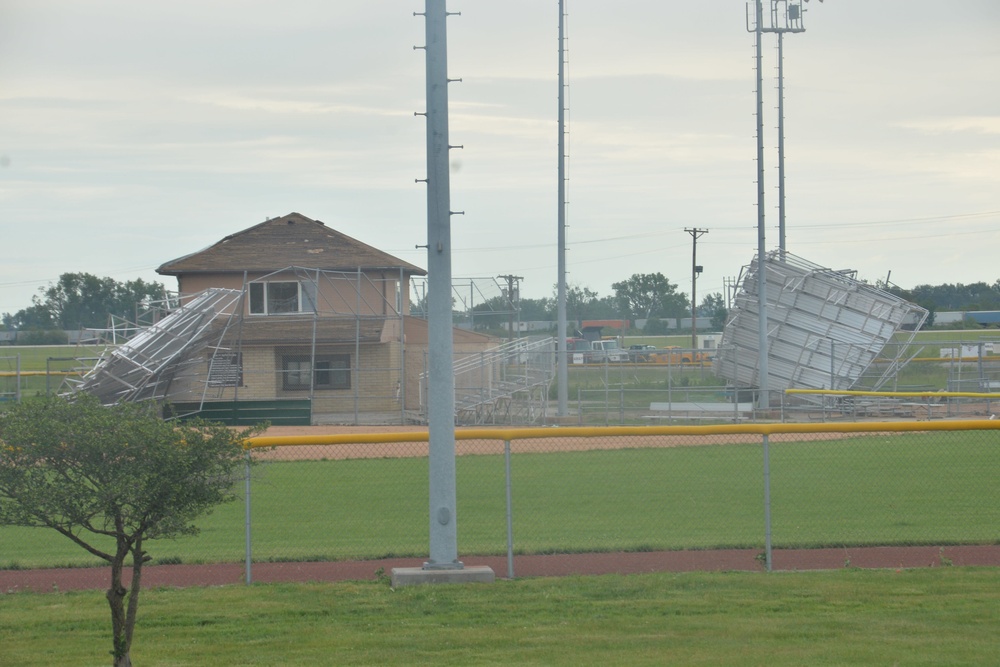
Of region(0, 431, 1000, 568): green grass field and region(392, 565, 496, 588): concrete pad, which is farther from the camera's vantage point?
region(0, 431, 1000, 568): green grass field

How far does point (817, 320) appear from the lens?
1447 inches

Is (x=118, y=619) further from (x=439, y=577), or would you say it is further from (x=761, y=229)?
(x=761, y=229)

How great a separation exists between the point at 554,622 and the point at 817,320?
30.5 metres

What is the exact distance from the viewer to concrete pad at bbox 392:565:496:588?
967 centimetres

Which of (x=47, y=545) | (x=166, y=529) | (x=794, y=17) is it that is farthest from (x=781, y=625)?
(x=794, y=17)

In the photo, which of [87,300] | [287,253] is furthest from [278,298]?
[87,300]

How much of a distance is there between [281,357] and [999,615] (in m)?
33.1

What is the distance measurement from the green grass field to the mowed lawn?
223 centimetres

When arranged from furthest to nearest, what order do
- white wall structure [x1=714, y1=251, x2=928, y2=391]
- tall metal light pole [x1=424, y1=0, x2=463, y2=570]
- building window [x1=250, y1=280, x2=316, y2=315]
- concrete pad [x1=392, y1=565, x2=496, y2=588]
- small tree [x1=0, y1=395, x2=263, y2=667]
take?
1. building window [x1=250, y1=280, x2=316, y2=315]
2. white wall structure [x1=714, y1=251, x2=928, y2=391]
3. tall metal light pole [x1=424, y1=0, x2=463, y2=570]
4. concrete pad [x1=392, y1=565, x2=496, y2=588]
5. small tree [x1=0, y1=395, x2=263, y2=667]

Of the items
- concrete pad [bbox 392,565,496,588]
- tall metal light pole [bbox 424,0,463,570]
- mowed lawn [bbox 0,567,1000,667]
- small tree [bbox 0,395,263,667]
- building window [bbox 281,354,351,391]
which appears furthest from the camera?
building window [bbox 281,354,351,391]

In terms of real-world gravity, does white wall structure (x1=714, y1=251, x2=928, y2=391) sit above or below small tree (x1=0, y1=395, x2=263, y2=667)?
above

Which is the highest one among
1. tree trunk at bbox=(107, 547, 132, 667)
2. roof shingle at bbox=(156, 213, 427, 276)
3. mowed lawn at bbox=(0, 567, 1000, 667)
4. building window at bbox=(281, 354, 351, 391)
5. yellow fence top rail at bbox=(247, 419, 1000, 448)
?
roof shingle at bbox=(156, 213, 427, 276)

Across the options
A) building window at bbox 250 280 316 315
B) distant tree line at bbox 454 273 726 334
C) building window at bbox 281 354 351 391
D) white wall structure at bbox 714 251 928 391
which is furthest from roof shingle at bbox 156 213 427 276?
distant tree line at bbox 454 273 726 334

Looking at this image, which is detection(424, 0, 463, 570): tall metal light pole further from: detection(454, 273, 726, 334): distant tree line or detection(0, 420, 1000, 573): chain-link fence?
detection(454, 273, 726, 334): distant tree line
